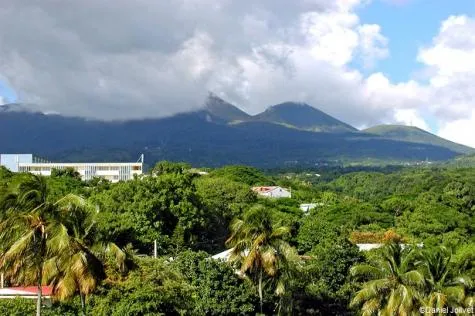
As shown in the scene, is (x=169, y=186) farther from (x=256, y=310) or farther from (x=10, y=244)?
(x=10, y=244)

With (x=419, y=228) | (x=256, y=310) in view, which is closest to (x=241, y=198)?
(x=419, y=228)

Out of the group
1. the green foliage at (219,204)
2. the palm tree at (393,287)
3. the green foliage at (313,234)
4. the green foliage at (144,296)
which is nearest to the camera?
the palm tree at (393,287)

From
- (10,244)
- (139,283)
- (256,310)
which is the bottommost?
(256,310)

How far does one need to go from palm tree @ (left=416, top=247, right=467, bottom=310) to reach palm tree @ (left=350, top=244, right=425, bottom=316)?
40cm

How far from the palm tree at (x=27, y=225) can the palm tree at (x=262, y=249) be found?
368 inches

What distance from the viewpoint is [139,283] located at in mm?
20797

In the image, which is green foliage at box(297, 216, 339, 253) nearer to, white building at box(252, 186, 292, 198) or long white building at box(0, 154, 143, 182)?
white building at box(252, 186, 292, 198)

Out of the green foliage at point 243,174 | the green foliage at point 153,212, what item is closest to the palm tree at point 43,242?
the green foliage at point 153,212

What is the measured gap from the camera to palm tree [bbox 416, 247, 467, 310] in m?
20.1

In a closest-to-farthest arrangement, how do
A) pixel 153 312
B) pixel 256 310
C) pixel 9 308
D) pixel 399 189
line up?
pixel 153 312 < pixel 9 308 < pixel 256 310 < pixel 399 189

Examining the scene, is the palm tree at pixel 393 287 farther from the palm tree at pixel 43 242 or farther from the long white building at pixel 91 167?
the long white building at pixel 91 167

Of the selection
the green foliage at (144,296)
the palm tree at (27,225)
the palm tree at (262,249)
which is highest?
the palm tree at (27,225)

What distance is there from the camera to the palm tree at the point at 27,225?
54.9ft

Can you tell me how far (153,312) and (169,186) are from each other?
22189 mm
